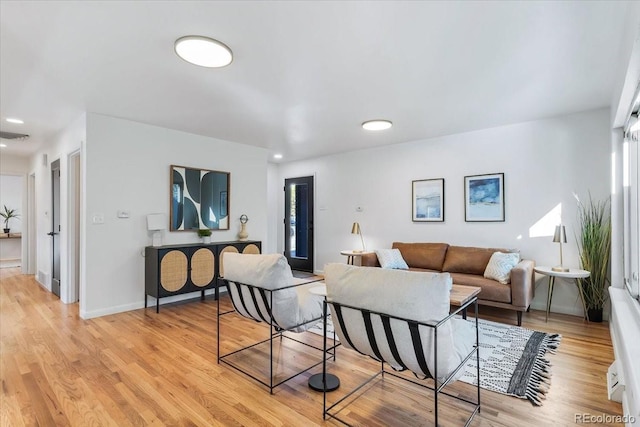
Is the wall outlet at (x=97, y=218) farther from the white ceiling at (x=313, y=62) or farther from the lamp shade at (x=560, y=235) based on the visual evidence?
the lamp shade at (x=560, y=235)

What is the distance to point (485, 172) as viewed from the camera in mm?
4535

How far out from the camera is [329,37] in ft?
7.24

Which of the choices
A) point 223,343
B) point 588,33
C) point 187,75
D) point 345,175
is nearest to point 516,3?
point 588,33

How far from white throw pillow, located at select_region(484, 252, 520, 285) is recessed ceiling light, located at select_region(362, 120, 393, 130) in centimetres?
209

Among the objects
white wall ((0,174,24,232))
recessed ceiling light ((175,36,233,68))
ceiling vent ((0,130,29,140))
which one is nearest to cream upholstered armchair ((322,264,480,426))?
recessed ceiling light ((175,36,233,68))

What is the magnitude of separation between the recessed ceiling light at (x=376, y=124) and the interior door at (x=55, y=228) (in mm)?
4516

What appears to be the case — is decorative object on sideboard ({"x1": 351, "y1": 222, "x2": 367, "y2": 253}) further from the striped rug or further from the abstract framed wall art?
the striped rug

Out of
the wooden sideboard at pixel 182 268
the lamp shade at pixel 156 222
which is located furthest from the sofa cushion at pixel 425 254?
the lamp shade at pixel 156 222

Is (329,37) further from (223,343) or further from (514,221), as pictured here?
(514,221)

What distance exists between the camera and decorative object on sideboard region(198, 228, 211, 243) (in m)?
4.72

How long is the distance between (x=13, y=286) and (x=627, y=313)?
794 cm

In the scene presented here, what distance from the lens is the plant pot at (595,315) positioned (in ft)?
11.7

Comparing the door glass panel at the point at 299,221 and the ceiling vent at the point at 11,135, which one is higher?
the ceiling vent at the point at 11,135

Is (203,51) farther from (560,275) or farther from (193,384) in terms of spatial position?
(560,275)
